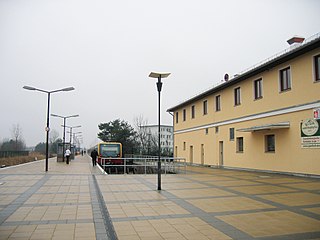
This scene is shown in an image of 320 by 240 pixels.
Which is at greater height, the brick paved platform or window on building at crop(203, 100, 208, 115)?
window on building at crop(203, 100, 208, 115)

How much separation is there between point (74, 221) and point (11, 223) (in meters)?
1.33

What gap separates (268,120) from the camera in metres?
20.5

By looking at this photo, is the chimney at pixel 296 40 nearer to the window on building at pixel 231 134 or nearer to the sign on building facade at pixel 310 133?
the sign on building facade at pixel 310 133

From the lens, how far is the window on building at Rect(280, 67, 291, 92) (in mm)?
18891

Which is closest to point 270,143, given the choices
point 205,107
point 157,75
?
point 157,75

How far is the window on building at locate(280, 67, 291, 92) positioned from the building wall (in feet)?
0.82

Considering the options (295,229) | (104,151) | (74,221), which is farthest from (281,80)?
(104,151)

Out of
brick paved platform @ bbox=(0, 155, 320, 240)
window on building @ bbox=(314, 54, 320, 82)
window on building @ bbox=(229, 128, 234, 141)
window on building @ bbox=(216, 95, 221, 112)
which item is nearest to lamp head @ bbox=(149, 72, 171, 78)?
brick paved platform @ bbox=(0, 155, 320, 240)

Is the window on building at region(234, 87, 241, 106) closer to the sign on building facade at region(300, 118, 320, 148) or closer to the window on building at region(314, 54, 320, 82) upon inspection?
the sign on building facade at region(300, 118, 320, 148)

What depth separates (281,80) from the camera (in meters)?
19.5

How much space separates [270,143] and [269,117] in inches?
67.6

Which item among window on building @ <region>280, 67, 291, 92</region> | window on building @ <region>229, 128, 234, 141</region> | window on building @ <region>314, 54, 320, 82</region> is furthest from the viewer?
window on building @ <region>229, 128, 234, 141</region>

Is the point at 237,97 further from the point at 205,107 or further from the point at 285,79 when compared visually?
the point at 205,107

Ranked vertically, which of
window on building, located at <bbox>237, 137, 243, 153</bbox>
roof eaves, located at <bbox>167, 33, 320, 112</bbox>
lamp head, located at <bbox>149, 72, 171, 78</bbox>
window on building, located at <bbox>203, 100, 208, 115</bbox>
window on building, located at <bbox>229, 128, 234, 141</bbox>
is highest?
roof eaves, located at <bbox>167, 33, 320, 112</bbox>
